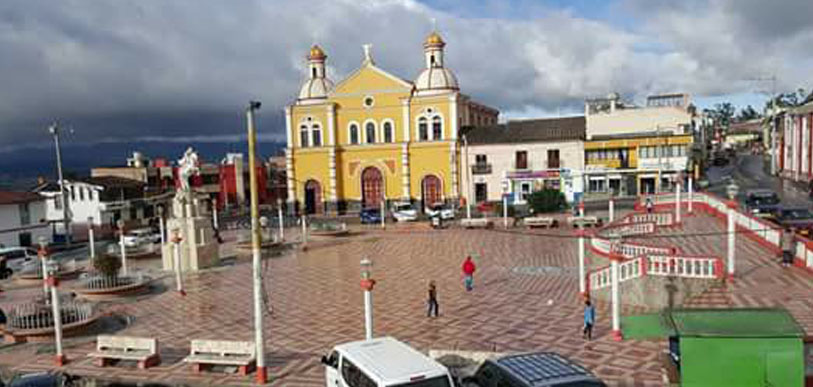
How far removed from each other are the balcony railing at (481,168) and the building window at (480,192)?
1068 millimetres

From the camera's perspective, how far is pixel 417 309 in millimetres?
17719

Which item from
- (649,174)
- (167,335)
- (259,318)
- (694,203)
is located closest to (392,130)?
(649,174)

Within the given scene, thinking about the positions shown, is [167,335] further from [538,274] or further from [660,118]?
[660,118]

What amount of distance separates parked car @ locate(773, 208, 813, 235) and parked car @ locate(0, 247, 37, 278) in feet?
111

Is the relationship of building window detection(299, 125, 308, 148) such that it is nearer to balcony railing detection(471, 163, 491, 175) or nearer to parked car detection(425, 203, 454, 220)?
parked car detection(425, 203, 454, 220)

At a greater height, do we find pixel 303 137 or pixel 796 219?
pixel 303 137

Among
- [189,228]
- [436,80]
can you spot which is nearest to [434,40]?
[436,80]

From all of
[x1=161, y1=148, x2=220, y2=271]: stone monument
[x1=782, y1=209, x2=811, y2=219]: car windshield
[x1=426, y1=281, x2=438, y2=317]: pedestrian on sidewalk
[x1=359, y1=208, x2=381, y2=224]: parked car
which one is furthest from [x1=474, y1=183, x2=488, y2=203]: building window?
[x1=426, y1=281, x2=438, y2=317]: pedestrian on sidewalk

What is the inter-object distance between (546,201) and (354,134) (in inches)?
799

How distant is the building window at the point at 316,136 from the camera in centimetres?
5469

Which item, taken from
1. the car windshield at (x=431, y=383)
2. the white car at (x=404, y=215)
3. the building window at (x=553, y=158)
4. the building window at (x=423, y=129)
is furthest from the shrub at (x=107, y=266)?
the building window at (x=553, y=158)

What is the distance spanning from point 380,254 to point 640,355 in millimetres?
18237

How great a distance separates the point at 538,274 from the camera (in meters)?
22.2

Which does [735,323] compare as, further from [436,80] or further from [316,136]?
[316,136]
